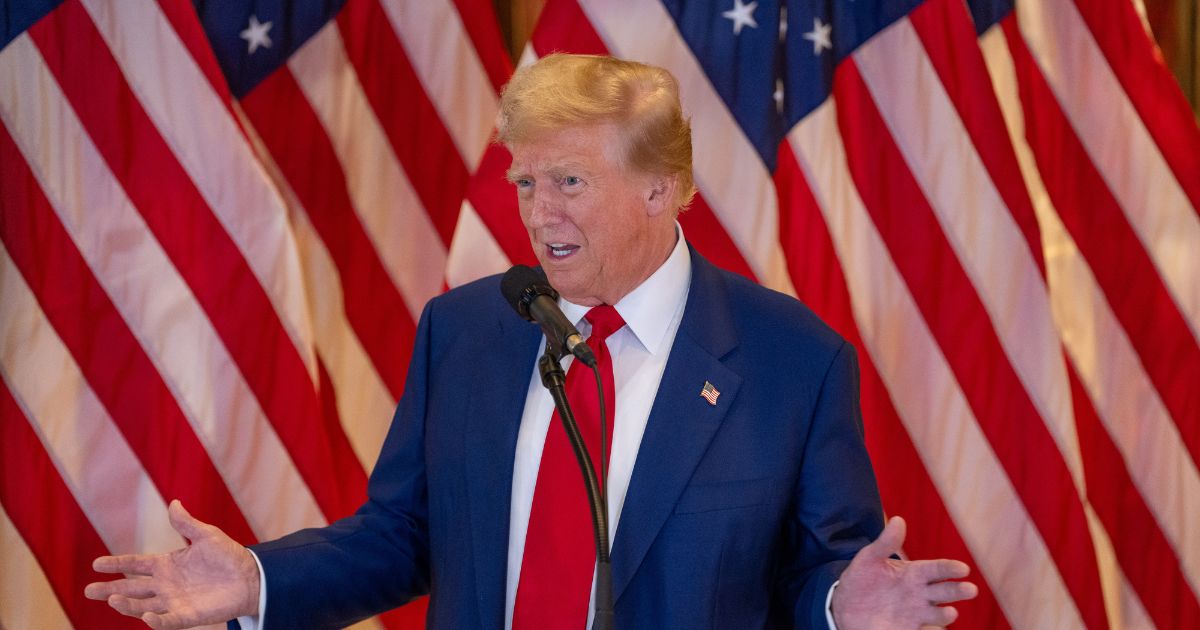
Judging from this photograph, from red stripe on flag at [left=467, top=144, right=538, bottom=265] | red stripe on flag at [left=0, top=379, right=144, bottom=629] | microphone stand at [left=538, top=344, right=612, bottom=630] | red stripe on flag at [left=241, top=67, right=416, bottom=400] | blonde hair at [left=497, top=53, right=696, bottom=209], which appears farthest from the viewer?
red stripe on flag at [left=241, top=67, right=416, bottom=400]

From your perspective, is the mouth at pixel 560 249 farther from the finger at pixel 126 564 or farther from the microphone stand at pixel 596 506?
the finger at pixel 126 564

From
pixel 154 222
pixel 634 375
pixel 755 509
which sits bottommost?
pixel 755 509

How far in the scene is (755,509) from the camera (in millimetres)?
2000

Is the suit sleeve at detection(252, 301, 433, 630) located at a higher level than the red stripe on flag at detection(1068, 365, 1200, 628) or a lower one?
higher

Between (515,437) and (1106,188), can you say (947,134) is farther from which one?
(515,437)

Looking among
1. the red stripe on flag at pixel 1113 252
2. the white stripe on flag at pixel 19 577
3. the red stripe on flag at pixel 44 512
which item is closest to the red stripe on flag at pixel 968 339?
the red stripe on flag at pixel 1113 252

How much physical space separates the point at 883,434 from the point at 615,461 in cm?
102

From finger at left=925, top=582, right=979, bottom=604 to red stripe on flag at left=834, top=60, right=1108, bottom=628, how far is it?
3.66ft

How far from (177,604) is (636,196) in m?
0.87

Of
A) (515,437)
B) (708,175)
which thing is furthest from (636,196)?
(708,175)

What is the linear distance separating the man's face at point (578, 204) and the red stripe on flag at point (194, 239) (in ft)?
3.14

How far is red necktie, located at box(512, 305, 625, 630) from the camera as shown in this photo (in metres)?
1.96

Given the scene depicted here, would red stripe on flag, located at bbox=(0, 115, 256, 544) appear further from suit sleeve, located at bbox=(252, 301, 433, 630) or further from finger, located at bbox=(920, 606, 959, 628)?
finger, located at bbox=(920, 606, 959, 628)

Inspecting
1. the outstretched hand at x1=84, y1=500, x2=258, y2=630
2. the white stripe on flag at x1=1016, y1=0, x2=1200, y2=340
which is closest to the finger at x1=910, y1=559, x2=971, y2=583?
the outstretched hand at x1=84, y1=500, x2=258, y2=630
